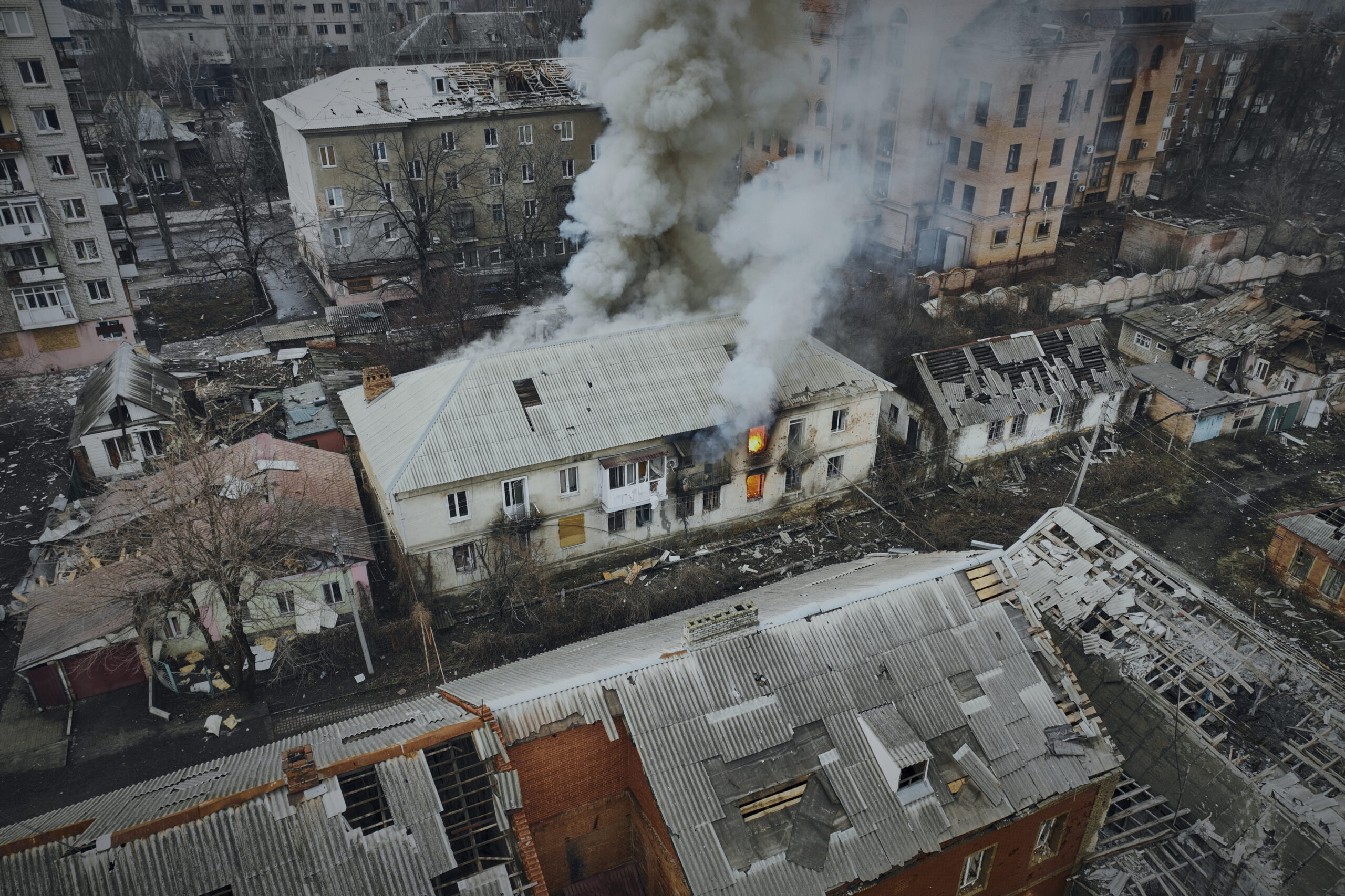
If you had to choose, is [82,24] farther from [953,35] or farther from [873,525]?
[873,525]

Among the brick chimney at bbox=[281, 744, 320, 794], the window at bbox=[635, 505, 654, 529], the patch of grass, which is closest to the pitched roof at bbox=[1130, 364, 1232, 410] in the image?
the window at bbox=[635, 505, 654, 529]

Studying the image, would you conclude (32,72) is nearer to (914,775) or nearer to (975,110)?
(914,775)

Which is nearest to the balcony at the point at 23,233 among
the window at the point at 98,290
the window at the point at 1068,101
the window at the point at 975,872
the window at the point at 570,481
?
the window at the point at 98,290

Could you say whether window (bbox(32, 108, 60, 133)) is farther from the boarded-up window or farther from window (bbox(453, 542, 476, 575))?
the boarded-up window

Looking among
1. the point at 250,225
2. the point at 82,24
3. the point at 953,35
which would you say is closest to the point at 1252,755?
the point at 953,35

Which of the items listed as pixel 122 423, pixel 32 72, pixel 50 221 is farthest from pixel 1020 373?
pixel 32 72
